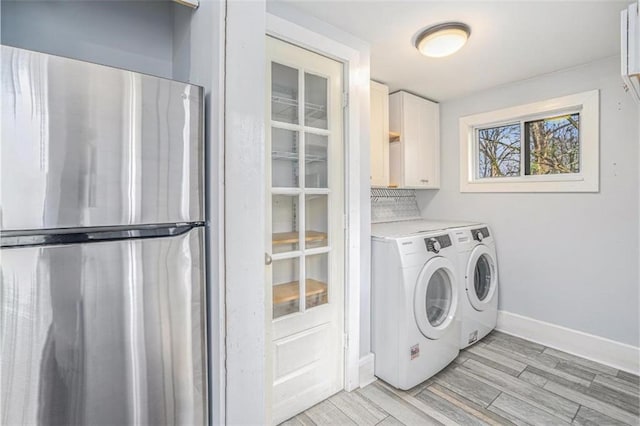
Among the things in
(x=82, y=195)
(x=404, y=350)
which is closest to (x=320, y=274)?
(x=404, y=350)

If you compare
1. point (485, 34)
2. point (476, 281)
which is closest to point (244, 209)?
point (485, 34)

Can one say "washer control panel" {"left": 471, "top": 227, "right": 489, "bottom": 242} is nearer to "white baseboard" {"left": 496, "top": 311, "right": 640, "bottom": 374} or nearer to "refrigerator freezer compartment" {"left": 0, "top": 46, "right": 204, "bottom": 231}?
"white baseboard" {"left": 496, "top": 311, "right": 640, "bottom": 374}

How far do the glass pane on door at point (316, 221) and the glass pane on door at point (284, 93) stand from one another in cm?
48

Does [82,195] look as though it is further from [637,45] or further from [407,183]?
[407,183]

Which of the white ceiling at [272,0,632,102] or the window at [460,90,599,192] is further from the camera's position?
the window at [460,90,599,192]

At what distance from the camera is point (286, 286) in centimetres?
173

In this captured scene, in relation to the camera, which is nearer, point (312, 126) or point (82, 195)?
point (82, 195)

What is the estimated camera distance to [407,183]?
9.16 ft

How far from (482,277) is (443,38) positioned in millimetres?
2010

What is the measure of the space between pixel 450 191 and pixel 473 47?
147cm

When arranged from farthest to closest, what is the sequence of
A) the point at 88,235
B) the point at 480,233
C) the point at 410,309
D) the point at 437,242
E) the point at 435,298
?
the point at 480,233 → the point at 435,298 → the point at 437,242 → the point at 410,309 → the point at 88,235

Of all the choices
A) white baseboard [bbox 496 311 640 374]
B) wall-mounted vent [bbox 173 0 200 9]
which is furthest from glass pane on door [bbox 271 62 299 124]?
white baseboard [bbox 496 311 640 374]

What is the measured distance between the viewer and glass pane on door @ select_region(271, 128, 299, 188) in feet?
5.44

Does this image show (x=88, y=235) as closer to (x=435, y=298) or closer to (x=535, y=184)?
(x=435, y=298)
